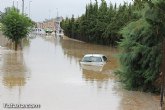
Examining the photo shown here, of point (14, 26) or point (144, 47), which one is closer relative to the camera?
point (144, 47)

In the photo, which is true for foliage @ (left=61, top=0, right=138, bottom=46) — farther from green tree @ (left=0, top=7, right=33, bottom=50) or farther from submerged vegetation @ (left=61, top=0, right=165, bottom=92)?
submerged vegetation @ (left=61, top=0, right=165, bottom=92)

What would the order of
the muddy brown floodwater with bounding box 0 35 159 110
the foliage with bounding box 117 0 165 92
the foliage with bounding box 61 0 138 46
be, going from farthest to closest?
the foliage with bounding box 61 0 138 46 → the foliage with bounding box 117 0 165 92 → the muddy brown floodwater with bounding box 0 35 159 110

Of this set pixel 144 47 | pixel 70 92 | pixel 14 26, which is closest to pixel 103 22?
pixel 14 26

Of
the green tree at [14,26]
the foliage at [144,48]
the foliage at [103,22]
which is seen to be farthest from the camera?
the foliage at [103,22]

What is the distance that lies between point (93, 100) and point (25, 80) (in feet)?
23.5

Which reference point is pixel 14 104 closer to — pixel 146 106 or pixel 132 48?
pixel 146 106

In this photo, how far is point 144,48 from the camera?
20500 millimetres

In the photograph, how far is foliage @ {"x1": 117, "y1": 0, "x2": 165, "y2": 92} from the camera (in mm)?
19264

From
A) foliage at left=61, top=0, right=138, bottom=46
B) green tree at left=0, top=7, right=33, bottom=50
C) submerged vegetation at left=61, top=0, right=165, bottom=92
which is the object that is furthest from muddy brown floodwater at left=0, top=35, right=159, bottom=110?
foliage at left=61, top=0, right=138, bottom=46

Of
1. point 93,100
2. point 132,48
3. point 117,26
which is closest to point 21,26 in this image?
point 117,26

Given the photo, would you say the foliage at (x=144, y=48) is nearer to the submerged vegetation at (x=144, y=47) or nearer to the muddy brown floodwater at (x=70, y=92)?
the submerged vegetation at (x=144, y=47)

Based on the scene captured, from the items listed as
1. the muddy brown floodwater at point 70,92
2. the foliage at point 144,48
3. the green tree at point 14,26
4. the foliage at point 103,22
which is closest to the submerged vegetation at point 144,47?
the foliage at point 144,48

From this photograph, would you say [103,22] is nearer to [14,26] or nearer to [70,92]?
[14,26]

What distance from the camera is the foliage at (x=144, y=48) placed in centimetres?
1926
